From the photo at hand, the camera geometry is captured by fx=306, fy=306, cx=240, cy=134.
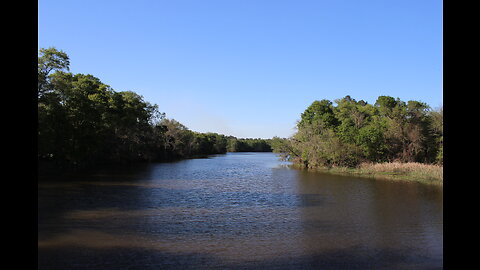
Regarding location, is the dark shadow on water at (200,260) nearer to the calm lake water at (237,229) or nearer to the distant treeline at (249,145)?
the calm lake water at (237,229)

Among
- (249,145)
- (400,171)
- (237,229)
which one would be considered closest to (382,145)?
(400,171)

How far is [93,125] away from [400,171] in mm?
31618

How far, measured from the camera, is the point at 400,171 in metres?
27.9

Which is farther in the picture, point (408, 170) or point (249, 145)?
point (249, 145)

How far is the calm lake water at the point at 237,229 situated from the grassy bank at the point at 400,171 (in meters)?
5.96

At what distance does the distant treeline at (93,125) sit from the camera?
25531mm

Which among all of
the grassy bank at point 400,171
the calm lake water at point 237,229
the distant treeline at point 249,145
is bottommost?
the calm lake water at point 237,229

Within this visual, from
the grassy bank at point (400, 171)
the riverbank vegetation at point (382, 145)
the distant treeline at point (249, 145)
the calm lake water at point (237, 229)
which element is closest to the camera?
the calm lake water at point (237, 229)

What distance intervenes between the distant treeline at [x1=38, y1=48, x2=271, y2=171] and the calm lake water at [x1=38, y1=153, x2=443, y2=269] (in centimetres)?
942

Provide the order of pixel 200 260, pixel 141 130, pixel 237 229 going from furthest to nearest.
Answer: pixel 141 130, pixel 237 229, pixel 200 260

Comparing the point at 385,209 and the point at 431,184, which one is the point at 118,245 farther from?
the point at 431,184

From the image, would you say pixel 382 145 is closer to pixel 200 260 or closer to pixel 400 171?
pixel 400 171

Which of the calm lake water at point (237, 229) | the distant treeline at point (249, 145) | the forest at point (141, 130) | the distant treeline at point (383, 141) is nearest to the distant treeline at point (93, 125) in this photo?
the forest at point (141, 130)

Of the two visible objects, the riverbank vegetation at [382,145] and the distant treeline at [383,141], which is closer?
the riverbank vegetation at [382,145]
